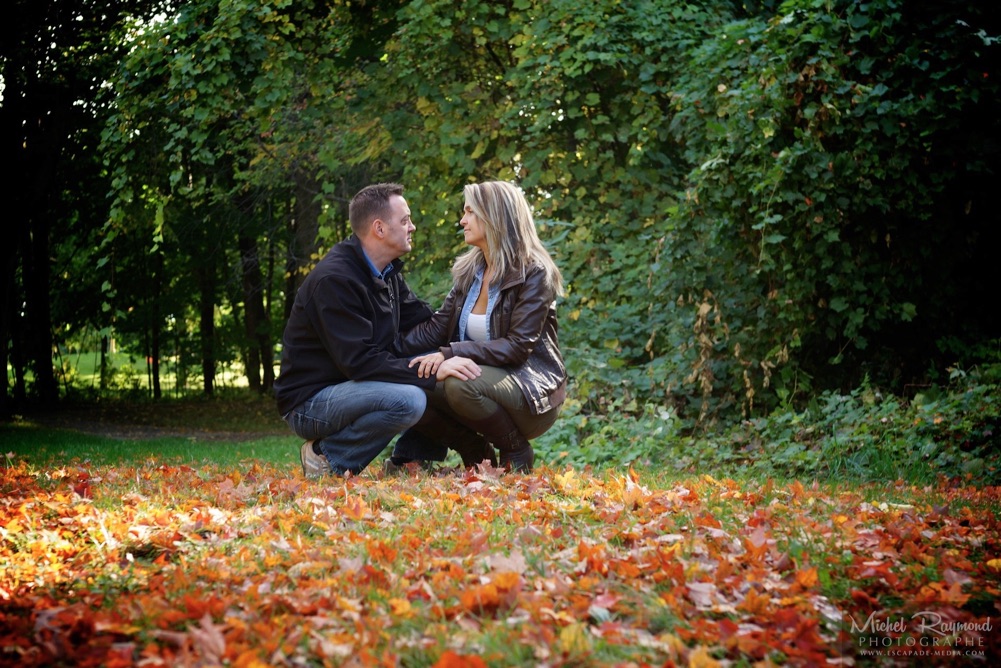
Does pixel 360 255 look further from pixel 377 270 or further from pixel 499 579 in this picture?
pixel 499 579

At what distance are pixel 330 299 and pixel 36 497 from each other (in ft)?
5.51

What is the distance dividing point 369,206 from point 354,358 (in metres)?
0.88

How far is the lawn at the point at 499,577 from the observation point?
226cm

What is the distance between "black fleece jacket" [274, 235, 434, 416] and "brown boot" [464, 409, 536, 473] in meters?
0.37

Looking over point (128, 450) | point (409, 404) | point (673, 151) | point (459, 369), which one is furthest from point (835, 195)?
point (128, 450)

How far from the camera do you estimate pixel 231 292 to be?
17625 mm

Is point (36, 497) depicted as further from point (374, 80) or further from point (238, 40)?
point (374, 80)

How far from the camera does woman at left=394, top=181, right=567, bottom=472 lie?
4762 mm

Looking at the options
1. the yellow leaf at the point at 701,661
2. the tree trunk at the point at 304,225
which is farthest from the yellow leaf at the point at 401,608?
the tree trunk at the point at 304,225

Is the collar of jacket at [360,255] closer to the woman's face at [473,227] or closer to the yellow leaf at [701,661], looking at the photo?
the woman's face at [473,227]

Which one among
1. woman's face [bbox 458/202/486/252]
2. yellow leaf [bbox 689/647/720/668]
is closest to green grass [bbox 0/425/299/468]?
woman's face [bbox 458/202/486/252]

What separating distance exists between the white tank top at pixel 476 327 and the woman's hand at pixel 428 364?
11.2 inches

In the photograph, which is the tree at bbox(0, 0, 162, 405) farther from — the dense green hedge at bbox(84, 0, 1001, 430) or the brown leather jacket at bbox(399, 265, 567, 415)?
the brown leather jacket at bbox(399, 265, 567, 415)

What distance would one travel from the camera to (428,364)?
4.79 metres
